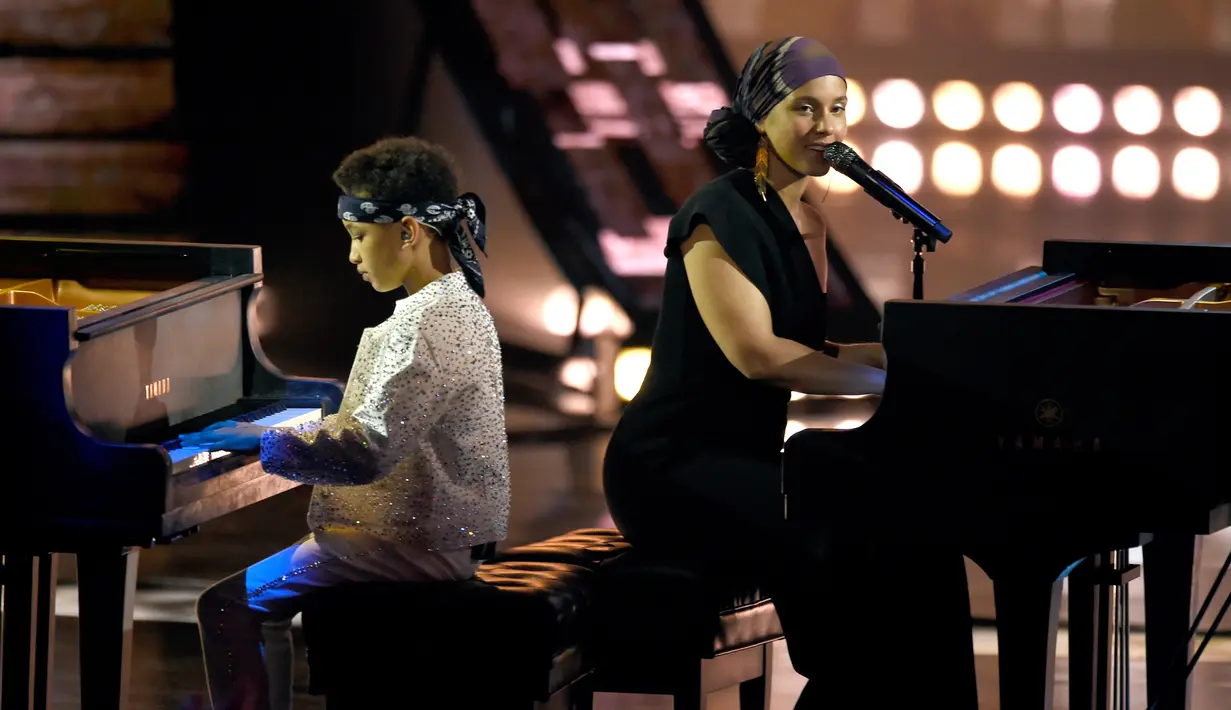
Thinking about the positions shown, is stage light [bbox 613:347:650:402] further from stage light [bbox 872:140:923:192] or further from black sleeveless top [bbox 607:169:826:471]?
black sleeveless top [bbox 607:169:826:471]

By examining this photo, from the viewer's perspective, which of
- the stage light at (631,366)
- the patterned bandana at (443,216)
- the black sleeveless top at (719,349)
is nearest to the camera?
the patterned bandana at (443,216)

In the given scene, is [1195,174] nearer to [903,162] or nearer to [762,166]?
[903,162]

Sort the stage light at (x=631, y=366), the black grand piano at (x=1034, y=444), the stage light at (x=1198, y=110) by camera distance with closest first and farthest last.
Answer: the black grand piano at (x=1034, y=444) → the stage light at (x=1198, y=110) → the stage light at (x=631, y=366)

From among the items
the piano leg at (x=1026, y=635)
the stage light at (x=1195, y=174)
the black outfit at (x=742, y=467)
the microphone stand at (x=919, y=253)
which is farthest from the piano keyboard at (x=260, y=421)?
the stage light at (x=1195, y=174)

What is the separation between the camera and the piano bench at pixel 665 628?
127 inches

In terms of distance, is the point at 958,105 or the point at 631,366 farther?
the point at 631,366

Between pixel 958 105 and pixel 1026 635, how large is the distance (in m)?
2.51

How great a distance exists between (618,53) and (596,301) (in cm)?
72

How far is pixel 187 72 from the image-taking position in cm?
546

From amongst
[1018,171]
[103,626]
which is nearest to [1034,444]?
[103,626]

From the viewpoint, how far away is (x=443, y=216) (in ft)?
10.6

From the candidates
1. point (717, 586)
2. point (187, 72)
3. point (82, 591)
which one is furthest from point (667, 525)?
point (187, 72)

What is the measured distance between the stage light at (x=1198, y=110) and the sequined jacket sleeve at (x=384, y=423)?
2.65 m

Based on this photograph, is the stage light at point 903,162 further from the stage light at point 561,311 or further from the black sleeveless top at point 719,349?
the black sleeveless top at point 719,349
